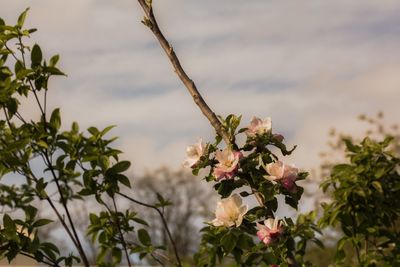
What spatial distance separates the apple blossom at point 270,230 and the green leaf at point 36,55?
5.11 feet

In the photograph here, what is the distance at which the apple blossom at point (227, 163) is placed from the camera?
2.89 metres

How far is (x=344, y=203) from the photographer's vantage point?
4.05 meters

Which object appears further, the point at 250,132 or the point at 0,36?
the point at 0,36

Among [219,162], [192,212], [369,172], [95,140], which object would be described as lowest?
[219,162]

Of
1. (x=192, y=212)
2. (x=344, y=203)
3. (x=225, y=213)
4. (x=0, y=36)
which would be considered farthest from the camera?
(x=192, y=212)

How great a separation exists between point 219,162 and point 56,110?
1227mm

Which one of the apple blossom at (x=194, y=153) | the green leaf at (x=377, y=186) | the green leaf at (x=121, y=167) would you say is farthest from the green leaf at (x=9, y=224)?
the green leaf at (x=377, y=186)

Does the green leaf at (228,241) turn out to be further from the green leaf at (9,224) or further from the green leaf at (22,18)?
the green leaf at (22,18)

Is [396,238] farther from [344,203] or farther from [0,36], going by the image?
[0,36]

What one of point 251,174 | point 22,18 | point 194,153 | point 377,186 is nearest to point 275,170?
point 251,174

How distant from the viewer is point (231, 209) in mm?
2945

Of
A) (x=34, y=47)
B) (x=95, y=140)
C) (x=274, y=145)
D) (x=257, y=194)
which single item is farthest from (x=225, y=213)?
(x=34, y=47)

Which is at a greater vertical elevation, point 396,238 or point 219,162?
point 396,238

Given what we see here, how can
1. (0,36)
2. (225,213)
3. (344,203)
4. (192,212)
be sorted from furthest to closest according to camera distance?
(192,212)
(344,203)
(0,36)
(225,213)
